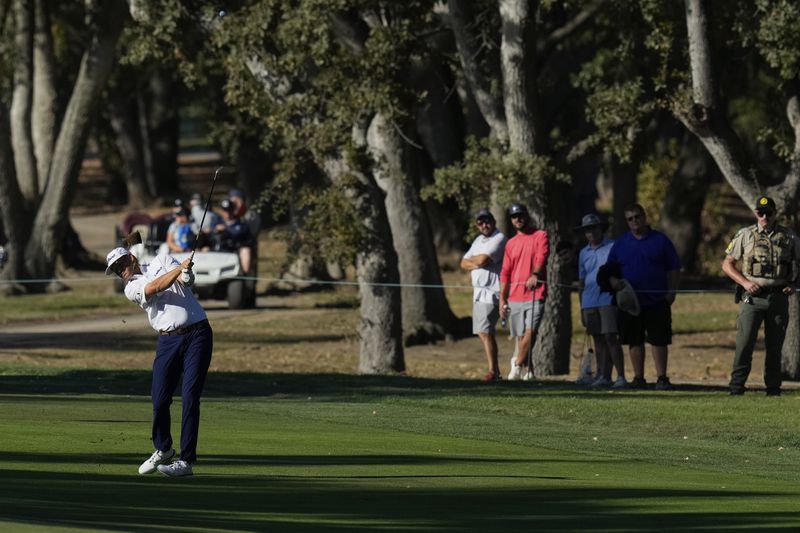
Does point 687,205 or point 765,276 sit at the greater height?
point 687,205

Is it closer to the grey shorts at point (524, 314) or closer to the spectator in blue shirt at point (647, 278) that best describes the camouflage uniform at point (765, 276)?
the spectator in blue shirt at point (647, 278)

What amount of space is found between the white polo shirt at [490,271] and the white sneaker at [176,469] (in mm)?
9368

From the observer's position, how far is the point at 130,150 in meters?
62.3

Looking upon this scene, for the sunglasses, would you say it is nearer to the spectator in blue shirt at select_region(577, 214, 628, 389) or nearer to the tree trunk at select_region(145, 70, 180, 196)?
the spectator in blue shirt at select_region(577, 214, 628, 389)

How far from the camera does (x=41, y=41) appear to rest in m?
40.3

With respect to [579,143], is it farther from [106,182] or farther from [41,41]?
[106,182]

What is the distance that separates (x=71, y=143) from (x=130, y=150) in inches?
966

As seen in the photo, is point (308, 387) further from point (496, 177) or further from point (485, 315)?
point (496, 177)

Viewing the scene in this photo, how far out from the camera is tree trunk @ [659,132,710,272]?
42.9m

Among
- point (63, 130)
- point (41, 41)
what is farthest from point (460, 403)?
point (41, 41)

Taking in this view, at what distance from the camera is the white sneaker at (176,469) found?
11898 mm

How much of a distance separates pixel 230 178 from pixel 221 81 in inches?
1035

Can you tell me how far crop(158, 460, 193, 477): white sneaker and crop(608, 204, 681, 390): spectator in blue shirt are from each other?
27.7 feet

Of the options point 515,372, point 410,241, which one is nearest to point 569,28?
point 410,241
